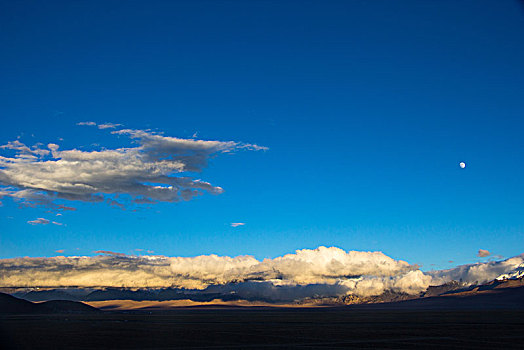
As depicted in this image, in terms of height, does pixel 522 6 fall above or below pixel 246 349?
above

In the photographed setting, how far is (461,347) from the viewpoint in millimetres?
60031

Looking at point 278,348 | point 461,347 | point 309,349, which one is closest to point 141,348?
point 278,348

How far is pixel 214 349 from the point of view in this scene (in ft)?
193

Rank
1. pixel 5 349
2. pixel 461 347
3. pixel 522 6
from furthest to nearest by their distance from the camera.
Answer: pixel 461 347, pixel 5 349, pixel 522 6

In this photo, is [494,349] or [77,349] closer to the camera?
[494,349]

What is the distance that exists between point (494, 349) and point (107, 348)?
46863 millimetres

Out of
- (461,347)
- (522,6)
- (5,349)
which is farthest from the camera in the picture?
(461,347)

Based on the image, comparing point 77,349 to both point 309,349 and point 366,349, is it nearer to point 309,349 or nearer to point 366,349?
point 309,349

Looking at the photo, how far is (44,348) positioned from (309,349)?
32.8 m

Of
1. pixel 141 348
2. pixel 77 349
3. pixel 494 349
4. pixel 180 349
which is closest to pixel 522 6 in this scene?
pixel 494 349

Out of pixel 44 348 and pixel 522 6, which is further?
pixel 44 348

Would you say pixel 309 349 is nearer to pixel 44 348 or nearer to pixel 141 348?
pixel 141 348

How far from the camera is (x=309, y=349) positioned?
58.5 meters

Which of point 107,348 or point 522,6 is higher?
point 522,6
